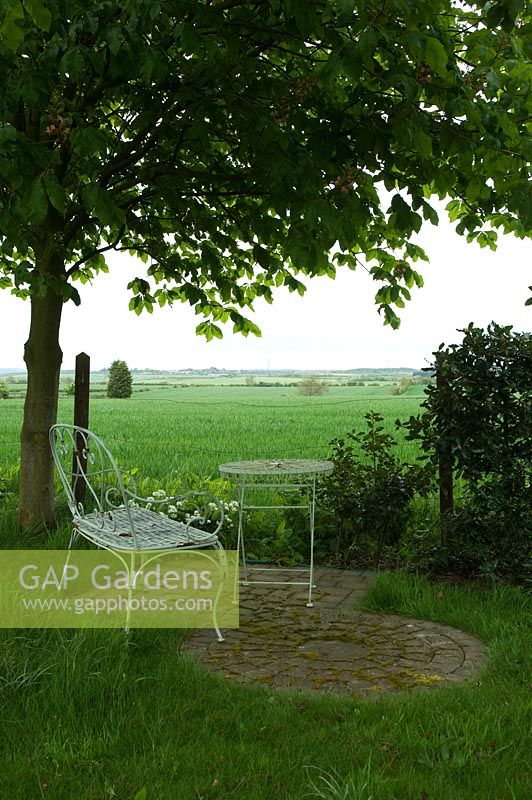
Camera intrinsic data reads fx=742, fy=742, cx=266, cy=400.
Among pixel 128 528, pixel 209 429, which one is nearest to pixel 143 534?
pixel 128 528

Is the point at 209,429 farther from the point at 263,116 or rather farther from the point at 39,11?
the point at 39,11

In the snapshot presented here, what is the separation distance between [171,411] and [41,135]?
13170 millimetres

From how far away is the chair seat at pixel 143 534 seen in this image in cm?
408

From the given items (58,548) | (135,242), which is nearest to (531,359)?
(58,548)

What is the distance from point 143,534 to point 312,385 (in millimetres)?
16129

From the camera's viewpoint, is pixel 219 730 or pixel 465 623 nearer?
pixel 219 730

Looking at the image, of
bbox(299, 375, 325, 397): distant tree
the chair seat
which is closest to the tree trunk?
the chair seat

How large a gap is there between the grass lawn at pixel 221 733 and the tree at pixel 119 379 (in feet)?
45.7

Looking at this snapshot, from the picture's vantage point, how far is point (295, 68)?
6109 millimetres

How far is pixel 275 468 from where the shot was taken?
500 cm

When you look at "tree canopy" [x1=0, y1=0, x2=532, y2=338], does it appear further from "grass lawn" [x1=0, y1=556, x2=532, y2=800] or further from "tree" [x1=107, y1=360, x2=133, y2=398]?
"tree" [x1=107, y1=360, x2=133, y2=398]

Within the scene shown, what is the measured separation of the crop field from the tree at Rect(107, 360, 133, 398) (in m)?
0.53

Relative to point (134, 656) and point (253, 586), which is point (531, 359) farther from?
point (134, 656)

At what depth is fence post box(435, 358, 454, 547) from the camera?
216 inches
